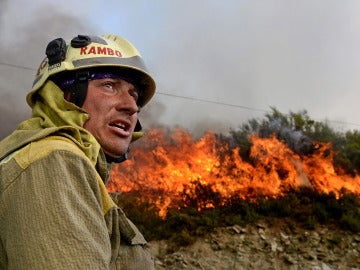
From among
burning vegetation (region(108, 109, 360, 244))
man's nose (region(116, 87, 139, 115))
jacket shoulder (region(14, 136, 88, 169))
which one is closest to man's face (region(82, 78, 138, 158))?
man's nose (region(116, 87, 139, 115))

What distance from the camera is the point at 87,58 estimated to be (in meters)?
2.11

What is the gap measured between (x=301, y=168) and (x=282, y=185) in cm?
125

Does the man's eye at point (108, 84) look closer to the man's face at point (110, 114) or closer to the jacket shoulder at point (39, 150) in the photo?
the man's face at point (110, 114)

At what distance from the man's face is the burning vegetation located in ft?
34.0

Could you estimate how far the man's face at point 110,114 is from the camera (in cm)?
188

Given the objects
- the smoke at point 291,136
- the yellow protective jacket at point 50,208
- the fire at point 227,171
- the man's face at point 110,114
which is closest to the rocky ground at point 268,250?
the fire at point 227,171

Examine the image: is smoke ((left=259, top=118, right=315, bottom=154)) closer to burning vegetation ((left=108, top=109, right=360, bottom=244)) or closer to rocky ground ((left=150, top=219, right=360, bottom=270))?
burning vegetation ((left=108, top=109, right=360, bottom=244))

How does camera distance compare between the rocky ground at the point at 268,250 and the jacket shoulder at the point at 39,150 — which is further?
the rocky ground at the point at 268,250

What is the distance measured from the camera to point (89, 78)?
2021mm

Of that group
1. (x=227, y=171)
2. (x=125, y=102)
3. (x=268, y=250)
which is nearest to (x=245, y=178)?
(x=227, y=171)

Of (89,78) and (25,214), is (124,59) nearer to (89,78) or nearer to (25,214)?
(89,78)

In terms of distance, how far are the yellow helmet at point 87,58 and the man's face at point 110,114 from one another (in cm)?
13

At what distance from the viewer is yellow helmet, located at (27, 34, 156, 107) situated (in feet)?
6.67

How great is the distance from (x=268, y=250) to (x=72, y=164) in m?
10.9
